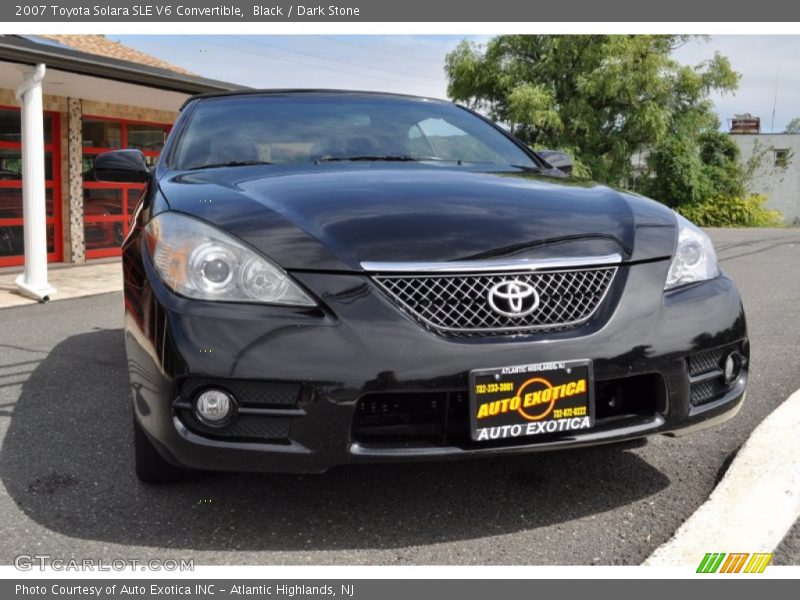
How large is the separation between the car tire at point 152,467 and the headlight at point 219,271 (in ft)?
2.14

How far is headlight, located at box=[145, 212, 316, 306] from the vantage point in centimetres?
217

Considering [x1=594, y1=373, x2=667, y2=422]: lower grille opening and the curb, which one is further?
[x1=594, y1=373, x2=667, y2=422]: lower grille opening

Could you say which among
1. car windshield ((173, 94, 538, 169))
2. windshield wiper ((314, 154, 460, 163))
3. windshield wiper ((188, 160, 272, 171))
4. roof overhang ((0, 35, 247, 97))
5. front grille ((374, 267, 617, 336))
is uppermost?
roof overhang ((0, 35, 247, 97))

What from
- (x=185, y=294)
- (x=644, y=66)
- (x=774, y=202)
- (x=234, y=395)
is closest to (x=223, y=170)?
(x=185, y=294)

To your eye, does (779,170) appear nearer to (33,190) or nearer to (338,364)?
(33,190)

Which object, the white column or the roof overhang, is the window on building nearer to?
the roof overhang

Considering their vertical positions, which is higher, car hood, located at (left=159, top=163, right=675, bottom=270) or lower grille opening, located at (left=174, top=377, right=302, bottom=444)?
car hood, located at (left=159, top=163, right=675, bottom=270)

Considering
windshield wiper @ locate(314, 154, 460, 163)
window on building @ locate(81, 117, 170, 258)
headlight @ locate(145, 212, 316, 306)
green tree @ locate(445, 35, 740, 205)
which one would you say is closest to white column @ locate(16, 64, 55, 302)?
window on building @ locate(81, 117, 170, 258)

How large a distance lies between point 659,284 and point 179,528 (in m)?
1.63

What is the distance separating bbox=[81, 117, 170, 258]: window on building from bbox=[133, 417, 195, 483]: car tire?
35.1 ft

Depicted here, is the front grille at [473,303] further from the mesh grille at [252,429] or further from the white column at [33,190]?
the white column at [33,190]

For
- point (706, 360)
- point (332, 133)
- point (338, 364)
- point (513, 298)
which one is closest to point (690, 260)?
point (706, 360)

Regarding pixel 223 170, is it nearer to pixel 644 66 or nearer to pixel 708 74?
pixel 644 66

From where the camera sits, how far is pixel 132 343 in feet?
8.20
